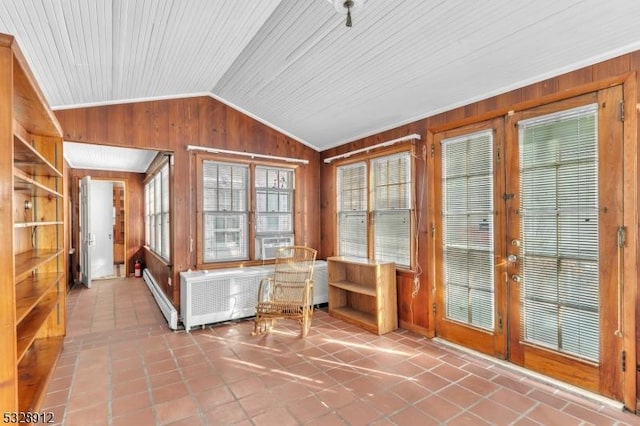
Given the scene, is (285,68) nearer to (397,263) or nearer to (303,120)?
(303,120)

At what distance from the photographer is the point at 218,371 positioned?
2.81 m

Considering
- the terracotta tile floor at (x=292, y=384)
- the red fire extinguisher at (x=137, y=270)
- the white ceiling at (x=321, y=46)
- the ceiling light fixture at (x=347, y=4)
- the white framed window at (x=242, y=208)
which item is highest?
the white ceiling at (x=321, y=46)

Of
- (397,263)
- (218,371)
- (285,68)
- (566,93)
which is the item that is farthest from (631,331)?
(285,68)

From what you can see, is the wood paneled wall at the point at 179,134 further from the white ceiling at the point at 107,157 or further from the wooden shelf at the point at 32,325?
the wooden shelf at the point at 32,325

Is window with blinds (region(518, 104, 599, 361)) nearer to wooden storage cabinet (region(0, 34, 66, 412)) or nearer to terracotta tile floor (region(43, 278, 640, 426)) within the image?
terracotta tile floor (region(43, 278, 640, 426))

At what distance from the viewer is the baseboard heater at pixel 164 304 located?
3.85 m

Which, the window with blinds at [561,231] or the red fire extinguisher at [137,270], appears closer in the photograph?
the window with blinds at [561,231]

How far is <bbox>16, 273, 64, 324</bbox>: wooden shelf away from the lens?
196 cm

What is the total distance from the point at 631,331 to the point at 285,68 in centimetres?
354

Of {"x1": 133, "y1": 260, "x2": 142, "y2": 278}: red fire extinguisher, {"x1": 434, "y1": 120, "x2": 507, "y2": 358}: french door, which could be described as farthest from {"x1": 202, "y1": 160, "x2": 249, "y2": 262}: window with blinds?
{"x1": 133, "y1": 260, "x2": 142, "y2": 278}: red fire extinguisher

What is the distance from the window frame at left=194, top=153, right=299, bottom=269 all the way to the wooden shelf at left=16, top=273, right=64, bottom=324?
149cm

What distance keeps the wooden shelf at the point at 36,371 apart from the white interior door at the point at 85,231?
3183mm

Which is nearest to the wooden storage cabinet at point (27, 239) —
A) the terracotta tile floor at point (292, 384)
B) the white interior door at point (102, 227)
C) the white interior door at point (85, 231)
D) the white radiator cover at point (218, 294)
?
the terracotta tile floor at point (292, 384)

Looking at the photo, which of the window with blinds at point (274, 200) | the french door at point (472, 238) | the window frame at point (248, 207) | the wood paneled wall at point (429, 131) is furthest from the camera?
the window with blinds at point (274, 200)
